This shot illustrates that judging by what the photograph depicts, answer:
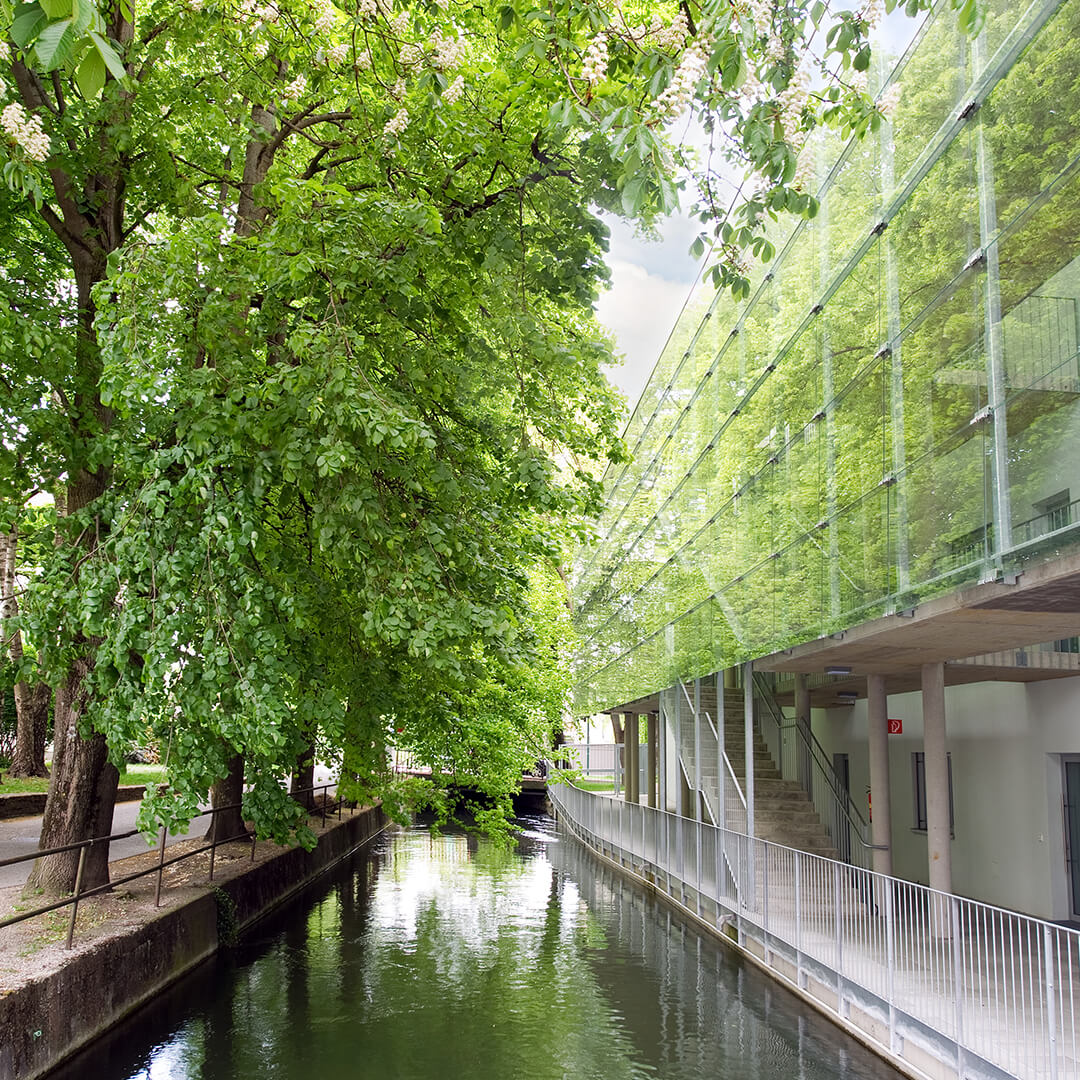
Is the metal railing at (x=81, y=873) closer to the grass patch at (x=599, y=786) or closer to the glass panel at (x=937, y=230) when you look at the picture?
the glass panel at (x=937, y=230)

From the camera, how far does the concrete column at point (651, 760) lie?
103 feet

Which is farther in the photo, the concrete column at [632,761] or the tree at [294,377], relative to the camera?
the concrete column at [632,761]

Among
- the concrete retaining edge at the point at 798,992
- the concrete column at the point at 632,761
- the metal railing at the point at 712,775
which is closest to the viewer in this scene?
the concrete retaining edge at the point at 798,992

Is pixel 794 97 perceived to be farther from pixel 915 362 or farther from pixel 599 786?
pixel 599 786

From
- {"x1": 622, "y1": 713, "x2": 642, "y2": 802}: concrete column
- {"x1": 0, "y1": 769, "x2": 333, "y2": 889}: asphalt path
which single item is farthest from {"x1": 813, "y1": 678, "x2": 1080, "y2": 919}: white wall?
{"x1": 622, "y1": 713, "x2": 642, "y2": 802}: concrete column

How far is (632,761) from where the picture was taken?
121 ft

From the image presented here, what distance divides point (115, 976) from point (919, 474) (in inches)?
353

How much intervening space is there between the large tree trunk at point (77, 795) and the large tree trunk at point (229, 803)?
5420 mm

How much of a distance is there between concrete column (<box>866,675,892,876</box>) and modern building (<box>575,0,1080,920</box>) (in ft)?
0.10

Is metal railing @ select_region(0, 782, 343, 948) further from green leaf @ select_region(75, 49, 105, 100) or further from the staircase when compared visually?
the staircase

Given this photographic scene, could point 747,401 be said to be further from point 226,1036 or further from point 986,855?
point 226,1036

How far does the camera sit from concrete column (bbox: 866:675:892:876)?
1455cm

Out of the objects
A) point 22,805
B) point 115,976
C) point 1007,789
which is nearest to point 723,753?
point 1007,789

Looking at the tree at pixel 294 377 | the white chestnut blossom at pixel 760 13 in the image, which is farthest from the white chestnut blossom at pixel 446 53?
the white chestnut blossom at pixel 760 13
